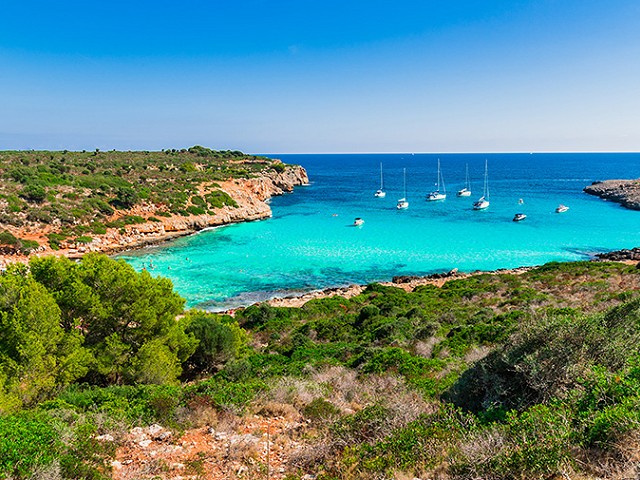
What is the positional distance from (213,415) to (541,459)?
5.32 m

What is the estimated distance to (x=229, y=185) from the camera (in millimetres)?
63000

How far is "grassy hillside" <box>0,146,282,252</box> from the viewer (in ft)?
123

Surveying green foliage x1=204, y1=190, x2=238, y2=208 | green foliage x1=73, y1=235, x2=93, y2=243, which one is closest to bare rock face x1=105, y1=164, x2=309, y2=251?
green foliage x1=204, y1=190, x2=238, y2=208

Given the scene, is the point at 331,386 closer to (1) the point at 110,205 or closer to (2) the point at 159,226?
(2) the point at 159,226

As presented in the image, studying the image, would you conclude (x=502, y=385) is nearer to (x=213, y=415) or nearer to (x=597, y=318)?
(x=597, y=318)

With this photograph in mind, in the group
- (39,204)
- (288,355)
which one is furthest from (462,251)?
(39,204)

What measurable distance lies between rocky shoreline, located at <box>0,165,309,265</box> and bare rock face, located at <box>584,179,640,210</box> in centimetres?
6100

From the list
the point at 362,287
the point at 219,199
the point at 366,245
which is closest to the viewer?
the point at 362,287

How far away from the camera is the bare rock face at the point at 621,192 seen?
67.3 metres

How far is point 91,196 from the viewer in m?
45.8

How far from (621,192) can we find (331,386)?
8931 cm

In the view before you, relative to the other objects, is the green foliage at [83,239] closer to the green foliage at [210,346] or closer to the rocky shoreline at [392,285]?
the rocky shoreline at [392,285]

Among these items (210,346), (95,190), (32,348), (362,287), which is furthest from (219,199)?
(32,348)

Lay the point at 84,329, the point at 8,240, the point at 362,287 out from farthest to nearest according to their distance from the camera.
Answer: the point at 8,240, the point at 362,287, the point at 84,329
